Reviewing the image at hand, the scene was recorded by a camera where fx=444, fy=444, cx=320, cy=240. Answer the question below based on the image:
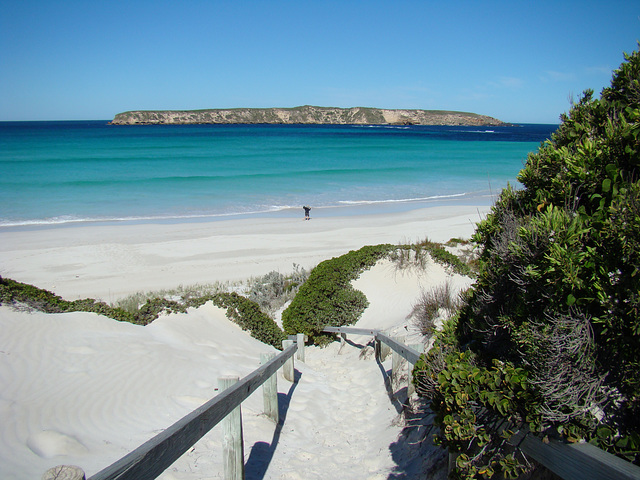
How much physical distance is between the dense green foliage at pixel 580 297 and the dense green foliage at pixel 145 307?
5.69 meters

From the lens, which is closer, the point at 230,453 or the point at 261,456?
the point at 230,453

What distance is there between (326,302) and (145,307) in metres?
3.38

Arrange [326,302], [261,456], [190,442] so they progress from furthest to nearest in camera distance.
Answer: [326,302] < [261,456] < [190,442]

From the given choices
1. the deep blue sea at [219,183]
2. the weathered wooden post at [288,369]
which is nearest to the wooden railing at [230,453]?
the weathered wooden post at [288,369]

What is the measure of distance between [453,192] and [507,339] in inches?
1175

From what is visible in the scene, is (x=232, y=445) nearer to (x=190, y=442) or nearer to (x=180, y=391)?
(x=190, y=442)

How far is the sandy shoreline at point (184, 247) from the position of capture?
42.1ft

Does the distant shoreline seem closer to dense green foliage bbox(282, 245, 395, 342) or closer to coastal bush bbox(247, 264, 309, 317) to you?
Result: coastal bush bbox(247, 264, 309, 317)

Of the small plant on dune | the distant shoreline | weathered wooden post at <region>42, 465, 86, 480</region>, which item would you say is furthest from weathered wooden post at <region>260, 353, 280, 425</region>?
the distant shoreline

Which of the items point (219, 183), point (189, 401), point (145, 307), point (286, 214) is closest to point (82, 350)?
point (189, 401)

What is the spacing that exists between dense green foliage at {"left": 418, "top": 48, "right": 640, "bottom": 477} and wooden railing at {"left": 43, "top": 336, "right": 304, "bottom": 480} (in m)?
1.43

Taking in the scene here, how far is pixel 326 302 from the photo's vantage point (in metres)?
8.87

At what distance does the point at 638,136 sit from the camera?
7.42 feet

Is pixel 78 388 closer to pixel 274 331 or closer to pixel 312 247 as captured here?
pixel 274 331
